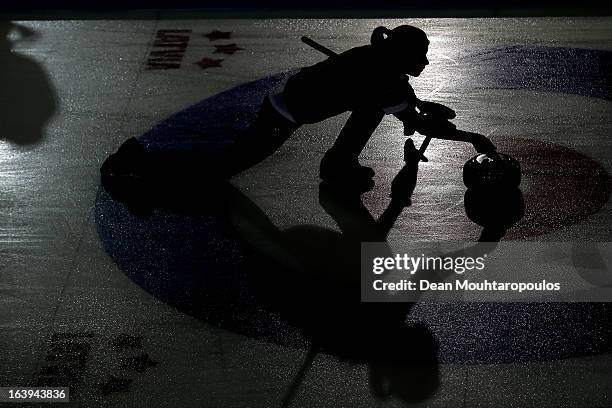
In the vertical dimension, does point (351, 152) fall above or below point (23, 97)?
above

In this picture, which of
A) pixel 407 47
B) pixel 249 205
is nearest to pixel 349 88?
pixel 407 47

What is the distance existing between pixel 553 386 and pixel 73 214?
391 centimetres

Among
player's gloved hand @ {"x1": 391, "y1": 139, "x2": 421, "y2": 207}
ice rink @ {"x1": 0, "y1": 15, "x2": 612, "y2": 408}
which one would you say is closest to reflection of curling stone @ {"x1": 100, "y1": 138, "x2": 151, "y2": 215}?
ice rink @ {"x1": 0, "y1": 15, "x2": 612, "y2": 408}

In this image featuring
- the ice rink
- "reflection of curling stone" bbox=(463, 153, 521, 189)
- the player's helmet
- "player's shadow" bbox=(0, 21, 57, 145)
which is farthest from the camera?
"player's shadow" bbox=(0, 21, 57, 145)

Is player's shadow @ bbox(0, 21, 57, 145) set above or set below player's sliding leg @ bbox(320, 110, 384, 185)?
below

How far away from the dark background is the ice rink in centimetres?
25

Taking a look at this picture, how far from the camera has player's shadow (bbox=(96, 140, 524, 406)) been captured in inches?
231

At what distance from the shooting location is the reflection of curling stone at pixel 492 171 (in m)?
6.94

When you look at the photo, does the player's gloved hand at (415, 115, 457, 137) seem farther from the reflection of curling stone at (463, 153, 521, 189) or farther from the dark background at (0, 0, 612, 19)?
the dark background at (0, 0, 612, 19)

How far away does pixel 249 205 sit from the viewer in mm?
7219

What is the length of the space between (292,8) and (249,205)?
3.64m

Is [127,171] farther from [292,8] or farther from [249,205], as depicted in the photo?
[292,8]

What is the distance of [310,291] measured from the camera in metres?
6.32

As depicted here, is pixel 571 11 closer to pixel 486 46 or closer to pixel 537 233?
pixel 486 46
